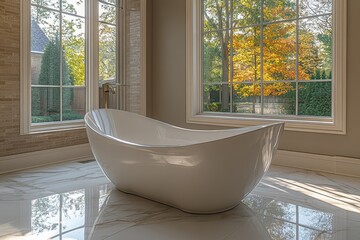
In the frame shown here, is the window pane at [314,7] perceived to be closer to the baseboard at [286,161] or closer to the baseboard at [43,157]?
the baseboard at [286,161]

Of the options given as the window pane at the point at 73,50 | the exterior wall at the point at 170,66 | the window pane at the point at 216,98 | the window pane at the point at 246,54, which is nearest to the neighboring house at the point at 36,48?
the window pane at the point at 73,50

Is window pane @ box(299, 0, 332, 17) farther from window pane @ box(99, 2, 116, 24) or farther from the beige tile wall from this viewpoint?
the beige tile wall

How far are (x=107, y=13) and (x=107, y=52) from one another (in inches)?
18.6

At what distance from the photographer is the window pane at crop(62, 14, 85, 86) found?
11.5 feet

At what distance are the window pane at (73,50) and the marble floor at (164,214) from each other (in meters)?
1.30

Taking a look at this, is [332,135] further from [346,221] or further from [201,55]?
[201,55]

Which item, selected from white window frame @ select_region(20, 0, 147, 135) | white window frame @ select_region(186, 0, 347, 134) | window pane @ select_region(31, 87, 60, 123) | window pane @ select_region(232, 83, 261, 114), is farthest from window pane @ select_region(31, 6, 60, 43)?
window pane @ select_region(232, 83, 261, 114)

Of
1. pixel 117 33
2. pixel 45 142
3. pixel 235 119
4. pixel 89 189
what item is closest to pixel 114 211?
pixel 89 189

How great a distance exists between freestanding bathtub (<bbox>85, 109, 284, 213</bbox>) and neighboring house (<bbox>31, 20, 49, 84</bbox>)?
4.47ft

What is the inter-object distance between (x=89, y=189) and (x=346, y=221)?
1760 millimetres

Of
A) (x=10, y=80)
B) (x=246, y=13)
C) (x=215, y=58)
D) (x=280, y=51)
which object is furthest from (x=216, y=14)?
(x=10, y=80)

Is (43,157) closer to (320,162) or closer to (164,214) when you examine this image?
(164,214)

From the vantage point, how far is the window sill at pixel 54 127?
10.5 feet

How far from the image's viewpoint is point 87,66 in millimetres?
3711
